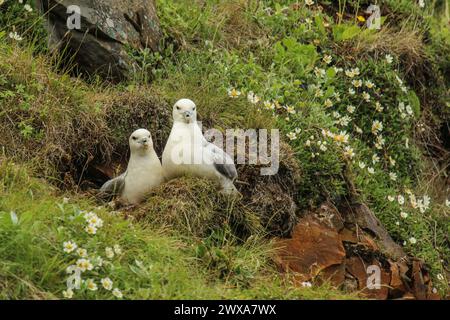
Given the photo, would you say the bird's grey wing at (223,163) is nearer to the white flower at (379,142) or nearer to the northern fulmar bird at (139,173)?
the northern fulmar bird at (139,173)

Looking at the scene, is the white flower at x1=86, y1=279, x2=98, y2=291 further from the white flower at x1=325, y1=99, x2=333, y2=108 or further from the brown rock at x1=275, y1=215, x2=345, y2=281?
the white flower at x1=325, y1=99, x2=333, y2=108

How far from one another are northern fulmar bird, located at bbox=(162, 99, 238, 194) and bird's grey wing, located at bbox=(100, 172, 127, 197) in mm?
302

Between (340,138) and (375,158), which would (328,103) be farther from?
(375,158)

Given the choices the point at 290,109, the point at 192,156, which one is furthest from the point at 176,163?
the point at 290,109

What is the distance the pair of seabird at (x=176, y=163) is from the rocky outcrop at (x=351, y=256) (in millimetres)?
665

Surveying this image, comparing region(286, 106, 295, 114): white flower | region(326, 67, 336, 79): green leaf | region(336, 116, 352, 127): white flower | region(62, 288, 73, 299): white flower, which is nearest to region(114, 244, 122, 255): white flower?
region(62, 288, 73, 299): white flower

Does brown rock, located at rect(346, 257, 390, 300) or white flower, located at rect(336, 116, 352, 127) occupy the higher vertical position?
white flower, located at rect(336, 116, 352, 127)

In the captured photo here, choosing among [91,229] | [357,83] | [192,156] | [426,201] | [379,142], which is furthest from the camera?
[357,83]

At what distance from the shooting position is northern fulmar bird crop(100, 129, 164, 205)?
5789 millimetres

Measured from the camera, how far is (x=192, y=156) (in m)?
5.69

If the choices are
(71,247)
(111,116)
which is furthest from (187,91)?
(71,247)

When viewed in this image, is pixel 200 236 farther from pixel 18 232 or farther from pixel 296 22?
pixel 296 22

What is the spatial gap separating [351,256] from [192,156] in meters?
1.48

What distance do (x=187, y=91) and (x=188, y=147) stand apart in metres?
1.19
